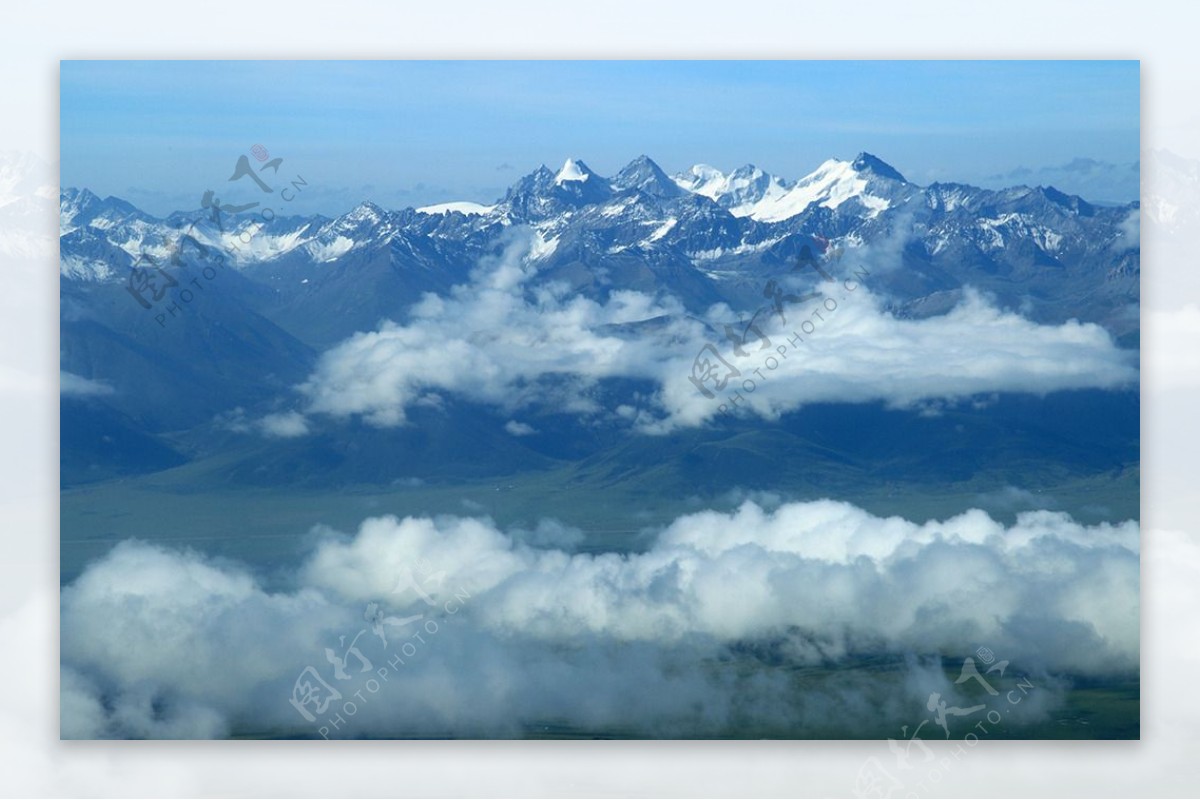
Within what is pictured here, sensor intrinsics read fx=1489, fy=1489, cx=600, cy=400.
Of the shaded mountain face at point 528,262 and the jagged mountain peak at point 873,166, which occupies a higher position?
the jagged mountain peak at point 873,166

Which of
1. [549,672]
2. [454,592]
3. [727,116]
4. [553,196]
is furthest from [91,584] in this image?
[727,116]

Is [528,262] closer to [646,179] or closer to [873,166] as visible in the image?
[646,179]

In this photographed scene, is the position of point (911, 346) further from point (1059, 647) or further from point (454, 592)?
point (454, 592)

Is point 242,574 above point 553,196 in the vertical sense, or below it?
below

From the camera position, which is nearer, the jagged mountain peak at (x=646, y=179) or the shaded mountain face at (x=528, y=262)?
the shaded mountain face at (x=528, y=262)

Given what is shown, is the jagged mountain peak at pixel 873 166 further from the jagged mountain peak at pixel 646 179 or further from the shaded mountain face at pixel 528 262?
the jagged mountain peak at pixel 646 179

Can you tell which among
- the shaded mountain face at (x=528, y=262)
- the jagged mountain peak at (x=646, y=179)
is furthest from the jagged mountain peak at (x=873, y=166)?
the jagged mountain peak at (x=646, y=179)

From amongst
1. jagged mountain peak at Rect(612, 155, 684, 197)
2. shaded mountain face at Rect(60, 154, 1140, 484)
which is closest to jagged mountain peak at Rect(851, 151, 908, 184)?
shaded mountain face at Rect(60, 154, 1140, 484)

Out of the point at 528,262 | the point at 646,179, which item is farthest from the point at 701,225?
the point at 528,262

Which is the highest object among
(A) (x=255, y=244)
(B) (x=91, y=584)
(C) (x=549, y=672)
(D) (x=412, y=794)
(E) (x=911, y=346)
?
(A) (x=255, y=244)
